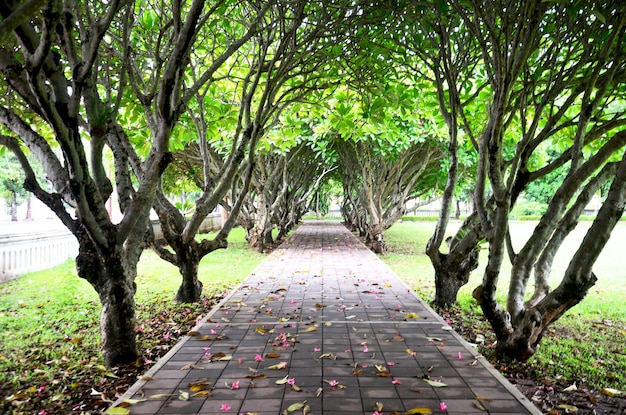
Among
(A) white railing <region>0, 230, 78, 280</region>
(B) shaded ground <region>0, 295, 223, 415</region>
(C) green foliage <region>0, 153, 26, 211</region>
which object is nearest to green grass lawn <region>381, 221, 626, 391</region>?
(B) shaded ground <region>0, 295, 223, 415</region>

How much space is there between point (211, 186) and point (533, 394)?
5.12m

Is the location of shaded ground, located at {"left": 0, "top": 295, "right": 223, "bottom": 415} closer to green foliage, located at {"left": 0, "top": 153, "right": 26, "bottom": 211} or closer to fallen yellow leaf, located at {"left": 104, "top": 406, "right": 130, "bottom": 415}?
fallen yellow leaf, located at {"left": 104, "top": 406, "right": 130, "bottom": 415}

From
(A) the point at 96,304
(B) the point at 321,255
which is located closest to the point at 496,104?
(A) the point at 96,304

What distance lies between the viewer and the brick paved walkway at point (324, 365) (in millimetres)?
3373

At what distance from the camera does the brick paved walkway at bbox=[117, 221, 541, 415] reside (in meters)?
3.37

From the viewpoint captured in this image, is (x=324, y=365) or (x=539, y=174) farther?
(x=539, y=174)

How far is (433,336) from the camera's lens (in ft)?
17.1

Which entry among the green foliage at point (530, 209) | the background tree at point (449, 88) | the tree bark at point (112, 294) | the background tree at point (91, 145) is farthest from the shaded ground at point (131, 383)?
the green foliage at point (530, 209)

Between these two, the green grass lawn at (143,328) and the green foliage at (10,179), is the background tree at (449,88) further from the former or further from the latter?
the green foliage at (10,179)

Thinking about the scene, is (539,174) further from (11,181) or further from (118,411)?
(11,181)

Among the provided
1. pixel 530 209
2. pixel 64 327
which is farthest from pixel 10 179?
pixel 530 209

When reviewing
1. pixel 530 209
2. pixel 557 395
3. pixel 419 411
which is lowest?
pixel 557 395

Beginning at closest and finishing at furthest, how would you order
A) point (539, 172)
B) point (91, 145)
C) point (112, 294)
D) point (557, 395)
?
point (557, 395) < point (91, 145) < point (112, 294) < point (539, 172)

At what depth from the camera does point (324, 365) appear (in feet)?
13.8
